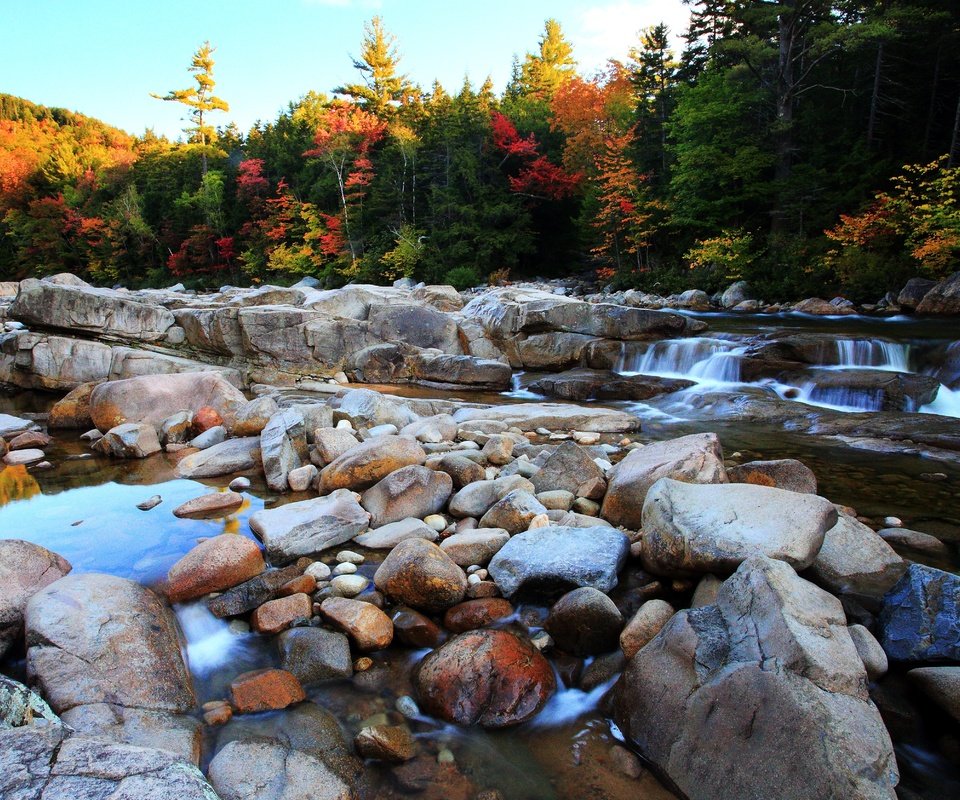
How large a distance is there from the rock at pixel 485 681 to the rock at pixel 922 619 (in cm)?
165

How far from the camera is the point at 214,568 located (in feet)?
11.4

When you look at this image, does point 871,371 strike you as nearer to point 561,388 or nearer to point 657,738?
point 561,388

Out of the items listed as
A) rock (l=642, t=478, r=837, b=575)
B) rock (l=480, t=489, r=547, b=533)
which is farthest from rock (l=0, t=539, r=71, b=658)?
rock (l=642, t=478, r=837, b=575)

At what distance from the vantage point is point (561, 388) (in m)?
10.0

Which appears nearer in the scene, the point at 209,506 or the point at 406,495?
the point at 406,495

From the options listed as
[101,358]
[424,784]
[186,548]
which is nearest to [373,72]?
[101,358]

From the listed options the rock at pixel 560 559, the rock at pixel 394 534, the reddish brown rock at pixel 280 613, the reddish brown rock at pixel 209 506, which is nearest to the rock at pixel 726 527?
the rock at pixel 560 559

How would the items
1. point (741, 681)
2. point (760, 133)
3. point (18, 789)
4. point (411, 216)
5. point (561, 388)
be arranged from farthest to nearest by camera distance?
point (411, 216) → point (760, 133) → point (561, 388) → point (741, 681) → point (18, 789)

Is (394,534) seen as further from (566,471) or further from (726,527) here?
(726,527)

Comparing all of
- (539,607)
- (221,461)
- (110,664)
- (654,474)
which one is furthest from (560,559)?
(221,461)

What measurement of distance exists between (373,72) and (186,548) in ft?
120

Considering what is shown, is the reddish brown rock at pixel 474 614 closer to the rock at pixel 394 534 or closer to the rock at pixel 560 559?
the rock at pixel 560 559

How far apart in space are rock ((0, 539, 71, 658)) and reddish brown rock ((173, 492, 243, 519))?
1237 millimetres

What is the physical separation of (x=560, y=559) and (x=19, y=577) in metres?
3.05
